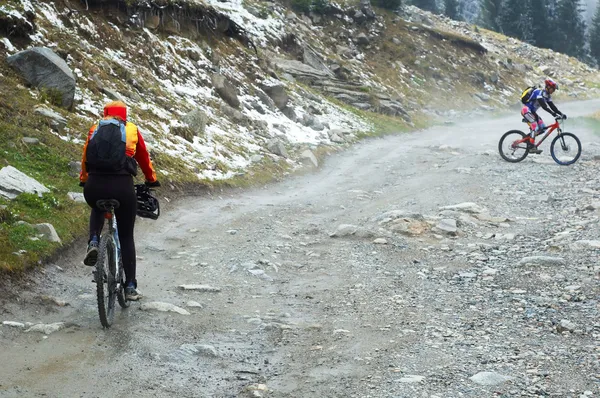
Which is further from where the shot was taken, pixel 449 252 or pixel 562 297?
pixel 449 252

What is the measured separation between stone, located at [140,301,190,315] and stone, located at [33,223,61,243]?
239 cm

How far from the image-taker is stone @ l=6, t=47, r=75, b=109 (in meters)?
15.1

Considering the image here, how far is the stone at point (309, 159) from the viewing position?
20.6 metres

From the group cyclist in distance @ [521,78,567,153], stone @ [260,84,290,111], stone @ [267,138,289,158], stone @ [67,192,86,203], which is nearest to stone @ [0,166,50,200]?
stone @ [67,192,86,203]

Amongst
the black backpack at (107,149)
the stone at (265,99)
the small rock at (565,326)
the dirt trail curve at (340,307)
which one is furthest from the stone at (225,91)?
the small rock at (565,326)

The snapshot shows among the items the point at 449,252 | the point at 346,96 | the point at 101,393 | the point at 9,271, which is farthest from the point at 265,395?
the point at 346,96

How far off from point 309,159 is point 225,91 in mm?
4707

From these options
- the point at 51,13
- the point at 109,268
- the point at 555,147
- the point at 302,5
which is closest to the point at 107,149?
the point at 109,268

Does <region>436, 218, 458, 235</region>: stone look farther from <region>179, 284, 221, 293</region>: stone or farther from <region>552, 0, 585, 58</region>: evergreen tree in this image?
<region>552, 0, 585, 58</region>: evergreen tree

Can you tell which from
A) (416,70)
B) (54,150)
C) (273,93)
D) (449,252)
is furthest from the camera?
(416,70)

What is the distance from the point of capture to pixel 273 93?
26.3m

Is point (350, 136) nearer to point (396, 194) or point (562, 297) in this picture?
point (396, 194)

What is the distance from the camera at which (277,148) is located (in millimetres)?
20812

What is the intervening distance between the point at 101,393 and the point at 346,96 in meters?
30.7
